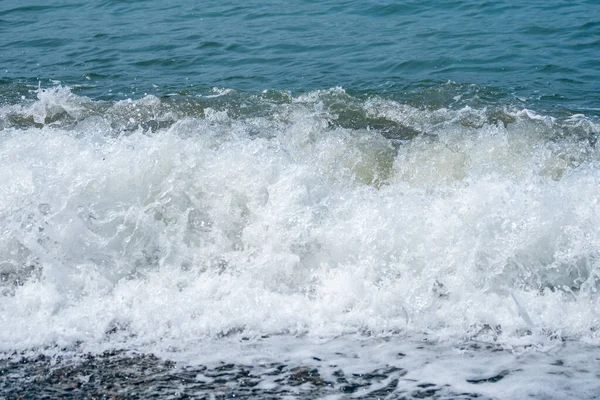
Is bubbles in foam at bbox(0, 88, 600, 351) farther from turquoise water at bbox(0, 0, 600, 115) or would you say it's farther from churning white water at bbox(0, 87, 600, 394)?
turquoise water at bbox(0, 0, 600, 115)

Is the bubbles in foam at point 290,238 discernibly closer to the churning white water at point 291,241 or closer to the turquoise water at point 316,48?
the churning white water at point 291,241

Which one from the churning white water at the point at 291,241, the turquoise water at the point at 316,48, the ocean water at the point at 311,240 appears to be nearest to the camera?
the ocean water at the point at 311,240

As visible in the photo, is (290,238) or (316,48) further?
(316,48)

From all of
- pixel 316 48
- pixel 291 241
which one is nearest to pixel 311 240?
pixel 291 241

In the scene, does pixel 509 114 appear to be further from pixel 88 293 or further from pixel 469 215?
pixel 88 293

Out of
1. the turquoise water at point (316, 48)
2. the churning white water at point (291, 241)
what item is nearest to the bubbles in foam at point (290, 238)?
the churning white water at point (291, 241)

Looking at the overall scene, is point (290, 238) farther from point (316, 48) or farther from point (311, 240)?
point (316, 48)

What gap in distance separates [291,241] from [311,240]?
0.15m

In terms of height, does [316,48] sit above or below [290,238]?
above

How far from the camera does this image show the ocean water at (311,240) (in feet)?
14.6

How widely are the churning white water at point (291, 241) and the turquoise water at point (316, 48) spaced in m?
2.29

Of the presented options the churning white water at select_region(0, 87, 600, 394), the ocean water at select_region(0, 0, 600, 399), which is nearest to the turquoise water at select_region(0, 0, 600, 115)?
the ocean water at select_region(0, 0, 600, 399)

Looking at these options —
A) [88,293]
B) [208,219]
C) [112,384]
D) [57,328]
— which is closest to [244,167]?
[208,219]

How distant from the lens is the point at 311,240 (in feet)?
18.7
